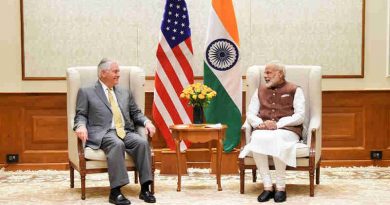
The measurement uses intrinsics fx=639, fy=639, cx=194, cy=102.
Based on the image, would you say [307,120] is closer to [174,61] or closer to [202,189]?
[202,189]

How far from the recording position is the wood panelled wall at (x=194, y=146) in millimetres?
7133

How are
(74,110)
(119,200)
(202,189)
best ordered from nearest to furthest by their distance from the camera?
1. (119,200)
2. (74,110)
3. (202,189)

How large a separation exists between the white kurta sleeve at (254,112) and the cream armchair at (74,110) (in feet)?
3.19

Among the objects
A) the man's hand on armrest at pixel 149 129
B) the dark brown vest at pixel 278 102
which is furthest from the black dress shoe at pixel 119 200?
the dark brown vest at pixel 278 102

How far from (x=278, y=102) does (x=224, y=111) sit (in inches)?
44.3

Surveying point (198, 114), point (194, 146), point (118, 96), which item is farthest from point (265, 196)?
point (194, 146)

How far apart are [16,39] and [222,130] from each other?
2.74m

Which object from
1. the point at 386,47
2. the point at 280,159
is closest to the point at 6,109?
the point at 280,159

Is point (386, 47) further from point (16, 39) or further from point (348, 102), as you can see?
point (16, 39)

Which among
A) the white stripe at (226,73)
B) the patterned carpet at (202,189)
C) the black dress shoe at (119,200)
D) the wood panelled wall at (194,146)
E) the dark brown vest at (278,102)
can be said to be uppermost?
the white stripe at (226,73)

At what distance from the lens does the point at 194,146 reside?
23.7ft

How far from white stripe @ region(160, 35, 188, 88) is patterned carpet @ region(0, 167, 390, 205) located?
3.27ft

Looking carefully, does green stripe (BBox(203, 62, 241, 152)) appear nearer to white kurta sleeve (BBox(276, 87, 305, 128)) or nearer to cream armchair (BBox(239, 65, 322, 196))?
cream armchair (BBox(239, 65, 322, 196))

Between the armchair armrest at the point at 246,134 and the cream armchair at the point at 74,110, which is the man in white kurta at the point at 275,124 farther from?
the cream armchair at the point at 74,110
